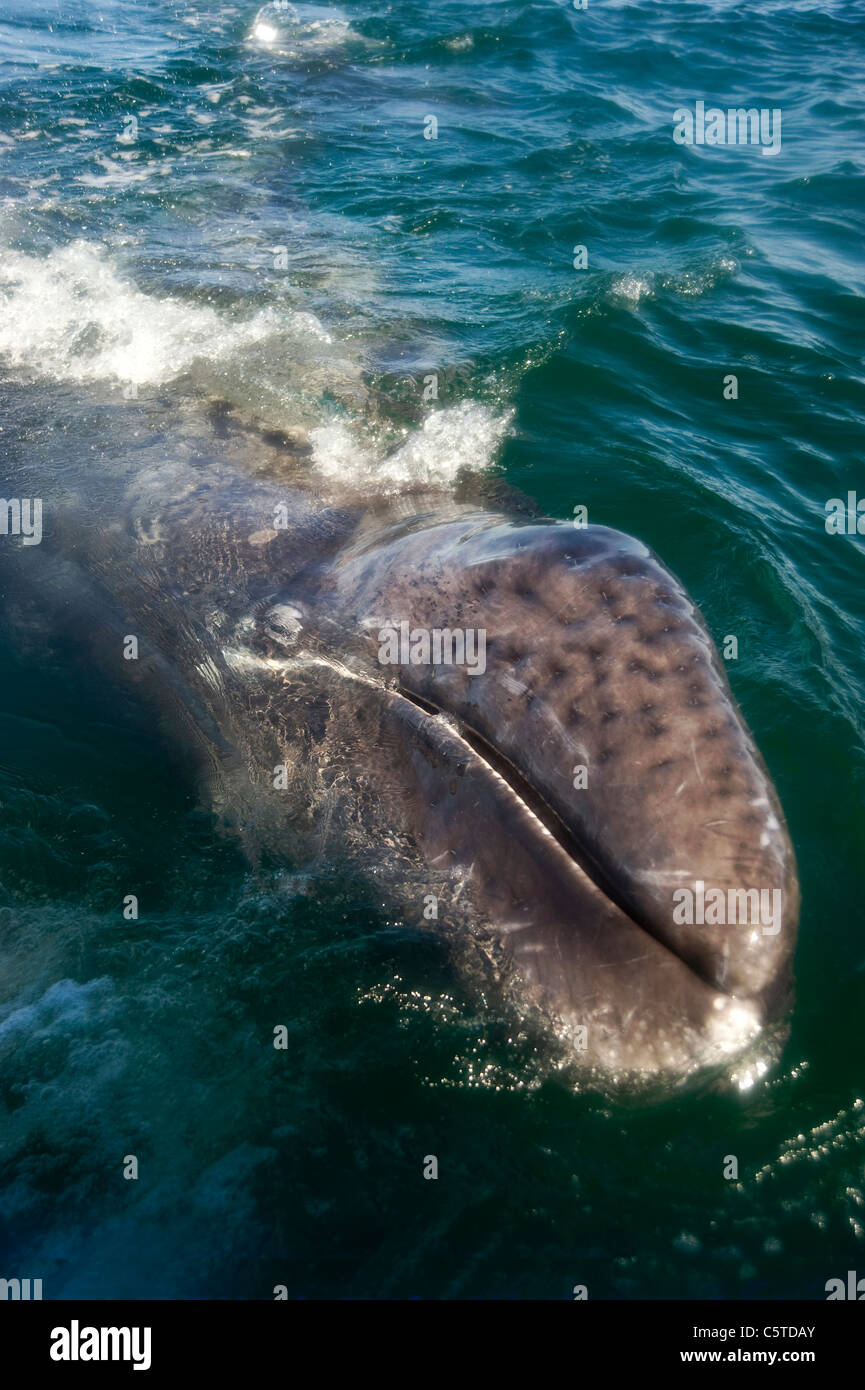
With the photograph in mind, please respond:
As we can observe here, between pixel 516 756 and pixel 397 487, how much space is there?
4.66m

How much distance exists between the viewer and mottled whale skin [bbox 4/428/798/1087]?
17.0 feet

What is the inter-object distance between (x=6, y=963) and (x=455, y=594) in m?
3.73

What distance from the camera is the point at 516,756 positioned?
5.75 meters

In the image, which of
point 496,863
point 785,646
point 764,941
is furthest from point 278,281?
point 764,941

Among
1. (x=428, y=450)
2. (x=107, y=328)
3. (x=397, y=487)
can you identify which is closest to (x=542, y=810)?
(x=397, y=487)

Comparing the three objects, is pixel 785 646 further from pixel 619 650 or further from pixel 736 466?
pixel 619 650

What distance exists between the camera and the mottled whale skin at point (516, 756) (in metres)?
5.17

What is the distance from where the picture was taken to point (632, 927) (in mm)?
5234

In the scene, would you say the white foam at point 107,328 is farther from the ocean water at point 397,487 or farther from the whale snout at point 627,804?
the whale snout at point 627,804

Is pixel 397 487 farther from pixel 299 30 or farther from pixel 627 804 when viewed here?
pixel 299 30

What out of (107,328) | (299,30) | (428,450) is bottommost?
(428,450)

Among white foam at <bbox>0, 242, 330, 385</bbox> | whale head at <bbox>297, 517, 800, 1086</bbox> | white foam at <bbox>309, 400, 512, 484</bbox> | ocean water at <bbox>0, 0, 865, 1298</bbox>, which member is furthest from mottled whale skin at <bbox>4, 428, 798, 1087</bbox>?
white foam at <bbox>0, 242, 330, 385</bbox>

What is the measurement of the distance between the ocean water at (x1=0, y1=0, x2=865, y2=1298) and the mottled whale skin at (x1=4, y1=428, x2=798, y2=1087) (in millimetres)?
396

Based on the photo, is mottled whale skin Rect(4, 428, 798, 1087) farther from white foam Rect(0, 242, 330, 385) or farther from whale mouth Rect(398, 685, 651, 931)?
white foam Rect(0, 242, 330, 385)
